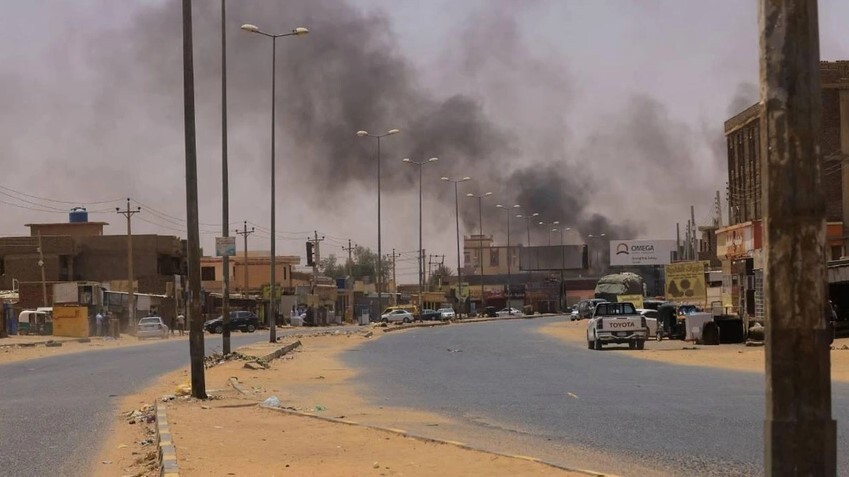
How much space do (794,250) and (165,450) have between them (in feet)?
26.5

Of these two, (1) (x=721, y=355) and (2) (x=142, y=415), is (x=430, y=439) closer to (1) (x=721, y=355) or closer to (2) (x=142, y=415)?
(2) (x=142, y=415)

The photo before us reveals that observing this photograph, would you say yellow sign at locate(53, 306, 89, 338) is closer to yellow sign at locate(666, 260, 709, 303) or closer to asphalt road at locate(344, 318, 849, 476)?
yellow sign at locate(666, 260, 709, 303)

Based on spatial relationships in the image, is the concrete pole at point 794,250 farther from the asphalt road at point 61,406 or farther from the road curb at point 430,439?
the asphalt road at point 61,406

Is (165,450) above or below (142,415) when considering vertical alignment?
above

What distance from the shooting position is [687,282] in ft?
192

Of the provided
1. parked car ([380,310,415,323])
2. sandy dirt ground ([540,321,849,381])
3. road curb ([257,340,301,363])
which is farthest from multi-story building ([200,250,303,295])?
sandy dirt ground ([540,321,849,381])

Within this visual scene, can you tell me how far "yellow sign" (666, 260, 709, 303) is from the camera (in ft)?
190

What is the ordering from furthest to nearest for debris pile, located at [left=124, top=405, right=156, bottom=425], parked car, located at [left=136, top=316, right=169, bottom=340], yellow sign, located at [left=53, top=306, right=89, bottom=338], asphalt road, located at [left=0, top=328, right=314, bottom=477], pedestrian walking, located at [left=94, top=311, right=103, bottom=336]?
1. pedestrian walking, located at [left=94, top=311, right=103, bottom=336]
2. yellow sign, located at [left=53, top=306, right=89, bottom=338]
3. parked car, located at [left=136, top=316, right=169, bottom=340]
4. debris pile, located at [left=124, top=405, right=156, bottom=425]
5. asphalt road, located at [left=0, top=328, right=314, bottom=477]

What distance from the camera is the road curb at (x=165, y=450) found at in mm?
10523

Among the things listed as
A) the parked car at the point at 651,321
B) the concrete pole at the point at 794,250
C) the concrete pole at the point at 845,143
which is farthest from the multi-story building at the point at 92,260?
the concrete pole at the point at 794,250

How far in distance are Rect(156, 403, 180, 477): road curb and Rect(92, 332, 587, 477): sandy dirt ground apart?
106 mm

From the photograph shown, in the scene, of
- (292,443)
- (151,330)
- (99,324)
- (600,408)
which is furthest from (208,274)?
(292,443)

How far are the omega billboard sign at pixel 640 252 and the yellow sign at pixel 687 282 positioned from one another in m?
79.8

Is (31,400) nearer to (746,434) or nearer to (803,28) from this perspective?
(746,434)
